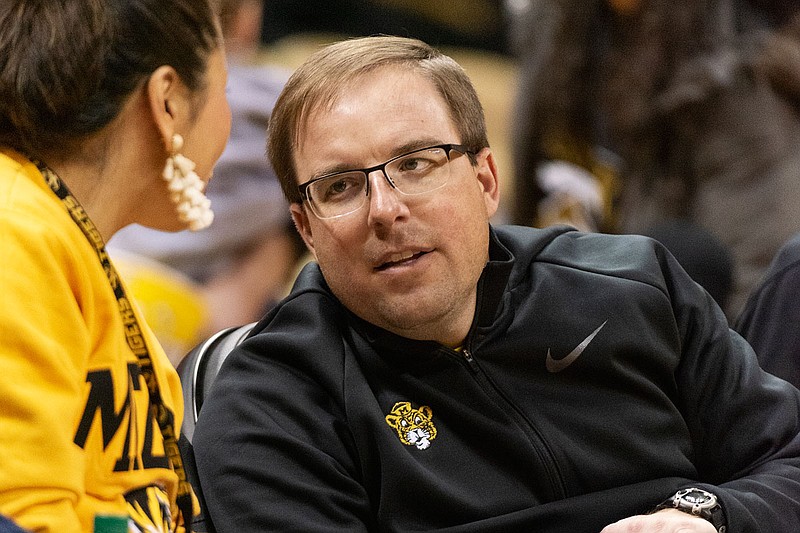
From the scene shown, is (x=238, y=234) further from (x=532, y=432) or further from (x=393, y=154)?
(x=532, y=432)

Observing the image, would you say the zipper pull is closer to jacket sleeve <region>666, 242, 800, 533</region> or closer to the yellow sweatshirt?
jacket sleeve <region>666, 242, 800, 533</region>

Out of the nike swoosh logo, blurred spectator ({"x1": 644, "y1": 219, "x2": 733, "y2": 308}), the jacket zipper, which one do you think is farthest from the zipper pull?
blurred spectator ({"x1": 644, "y1": 219, "x2": 733, "y2": 308})

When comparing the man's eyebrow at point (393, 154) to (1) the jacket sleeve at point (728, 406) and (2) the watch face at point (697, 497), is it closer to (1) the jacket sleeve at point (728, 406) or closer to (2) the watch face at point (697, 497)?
(1) the jacket sleeve at point (728, 406)

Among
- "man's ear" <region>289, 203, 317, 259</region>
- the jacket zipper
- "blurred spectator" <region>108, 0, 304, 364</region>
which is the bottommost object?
"blurred spectator" <region>108, 0, 304, 364</region>

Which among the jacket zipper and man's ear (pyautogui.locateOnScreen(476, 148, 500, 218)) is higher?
man's ear (pyautogui.locateOnScreen(476, 148, 500, 218))

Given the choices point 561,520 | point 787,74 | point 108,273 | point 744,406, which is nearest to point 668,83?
point 787,74

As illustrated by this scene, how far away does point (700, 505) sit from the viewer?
195 cm

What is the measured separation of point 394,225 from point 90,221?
20.7 inches

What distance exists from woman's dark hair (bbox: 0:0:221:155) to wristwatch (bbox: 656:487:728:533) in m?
1.12

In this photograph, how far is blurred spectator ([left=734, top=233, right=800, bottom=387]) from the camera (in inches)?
94.6

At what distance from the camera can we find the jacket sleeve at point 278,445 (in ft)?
6.04

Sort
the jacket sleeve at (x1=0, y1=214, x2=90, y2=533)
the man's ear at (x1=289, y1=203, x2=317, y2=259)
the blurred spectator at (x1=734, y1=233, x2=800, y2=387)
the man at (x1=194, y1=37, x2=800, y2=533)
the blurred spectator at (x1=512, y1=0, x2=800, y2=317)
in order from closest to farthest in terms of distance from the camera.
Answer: the jacket sleeve at (x1=0, y1=214, x2=90, y2=533)
the man at (x1=194, y1=37, x2=800, y2=533)
the man's ear at (x1=289, y1=203, x2=317, y2=259)
the blurred spectator at (x1=734, y1=233, x2=800, y2=387)
the blurred spectator at (x1=512, y1=0, x2=800, y2=317)

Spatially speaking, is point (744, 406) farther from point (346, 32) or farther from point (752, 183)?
point (346, 32)

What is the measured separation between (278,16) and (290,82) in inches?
194
